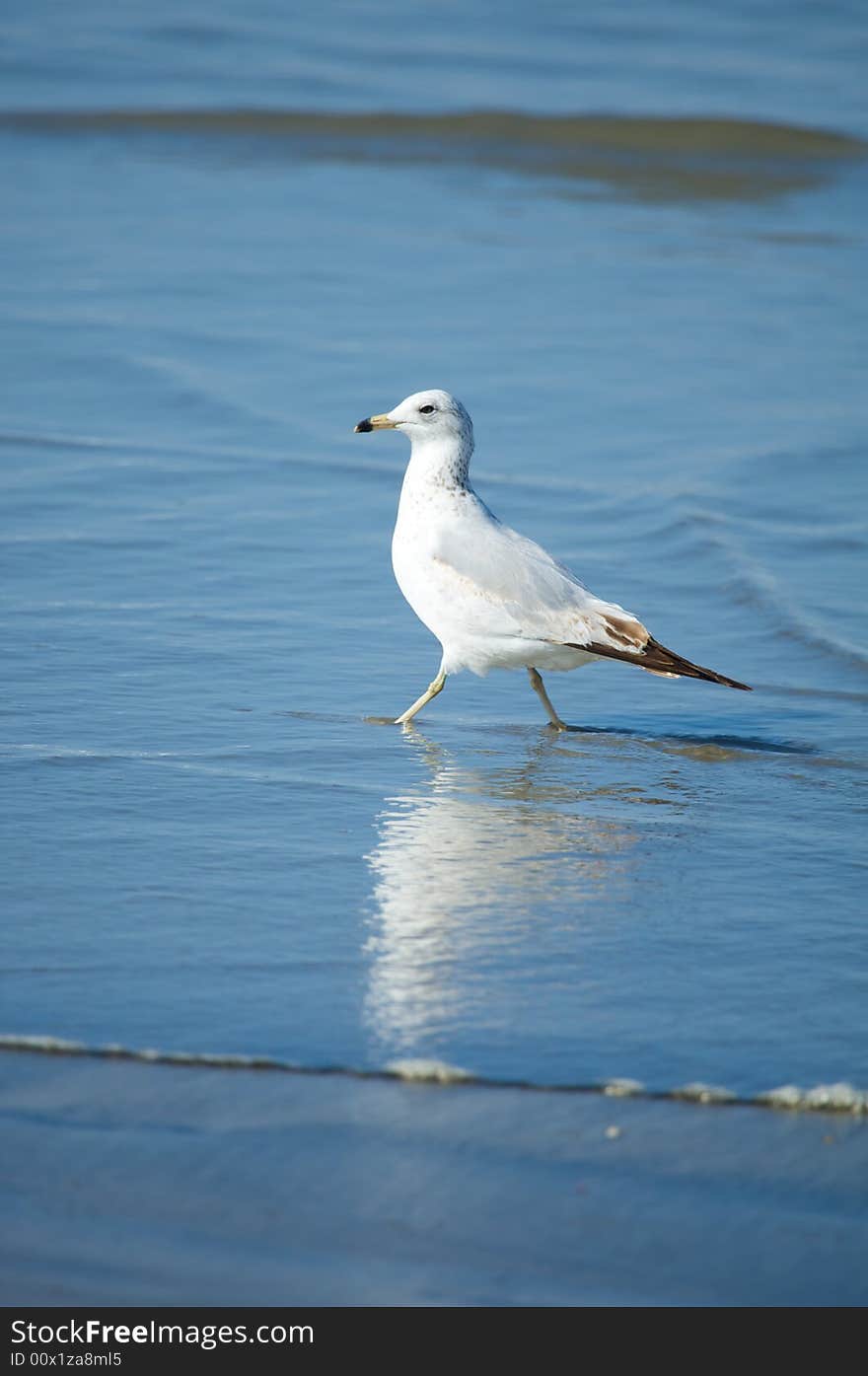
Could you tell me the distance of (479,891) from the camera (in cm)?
408

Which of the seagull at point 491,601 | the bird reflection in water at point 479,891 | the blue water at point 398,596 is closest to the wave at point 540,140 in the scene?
the blue water at point 398,596

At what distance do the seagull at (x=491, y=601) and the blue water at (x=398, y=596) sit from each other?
0.24 m

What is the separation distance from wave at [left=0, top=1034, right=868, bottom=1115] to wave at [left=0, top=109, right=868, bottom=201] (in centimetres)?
1375

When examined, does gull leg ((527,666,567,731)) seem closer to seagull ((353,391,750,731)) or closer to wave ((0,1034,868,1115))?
seagull ((353,391,750,731))

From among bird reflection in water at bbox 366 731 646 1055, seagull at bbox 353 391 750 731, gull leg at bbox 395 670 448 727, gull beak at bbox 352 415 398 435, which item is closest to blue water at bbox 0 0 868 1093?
bird reflection in water at bbox 366 731 646 1055

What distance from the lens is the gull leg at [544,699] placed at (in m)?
5.58

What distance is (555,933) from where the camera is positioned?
3.85 meters

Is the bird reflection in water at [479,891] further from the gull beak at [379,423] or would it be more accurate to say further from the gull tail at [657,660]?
the gull beak at [379,423]

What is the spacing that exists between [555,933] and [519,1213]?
3.54 feet

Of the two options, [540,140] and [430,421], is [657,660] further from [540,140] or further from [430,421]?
[540,140]

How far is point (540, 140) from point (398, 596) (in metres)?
11.6

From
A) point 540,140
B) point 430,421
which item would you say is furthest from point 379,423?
point 540,140
